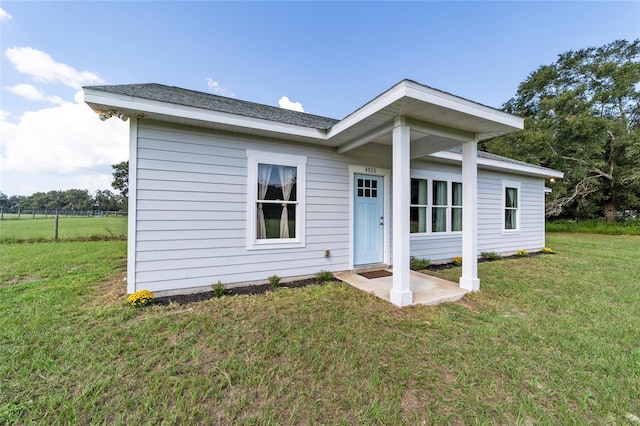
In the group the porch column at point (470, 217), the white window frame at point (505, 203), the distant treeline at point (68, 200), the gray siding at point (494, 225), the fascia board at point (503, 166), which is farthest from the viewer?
the distant treeline at point (68, 200)

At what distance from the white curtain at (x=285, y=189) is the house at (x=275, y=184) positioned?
19 mm

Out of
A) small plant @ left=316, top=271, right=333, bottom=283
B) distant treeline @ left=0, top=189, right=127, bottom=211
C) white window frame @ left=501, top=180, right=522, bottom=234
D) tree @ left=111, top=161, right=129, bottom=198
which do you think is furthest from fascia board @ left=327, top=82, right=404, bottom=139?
distant treeline @ left=0, top=189, right=127, bottom=211

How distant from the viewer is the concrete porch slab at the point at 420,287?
363cm

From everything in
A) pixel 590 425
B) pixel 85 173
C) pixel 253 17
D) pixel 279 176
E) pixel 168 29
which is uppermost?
pixel 253 17

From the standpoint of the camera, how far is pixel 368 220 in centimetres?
532

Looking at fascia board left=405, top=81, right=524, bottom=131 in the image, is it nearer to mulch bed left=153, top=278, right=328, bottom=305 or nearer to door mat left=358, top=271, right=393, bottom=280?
door mat left=358, top=271, right=393, bottom=280

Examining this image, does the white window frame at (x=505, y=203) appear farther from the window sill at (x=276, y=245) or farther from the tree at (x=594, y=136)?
the tree at (x=594, y=136)

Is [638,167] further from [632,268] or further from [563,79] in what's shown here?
[632,268]

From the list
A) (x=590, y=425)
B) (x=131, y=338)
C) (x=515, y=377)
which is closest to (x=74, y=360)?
(x=131, y=338)

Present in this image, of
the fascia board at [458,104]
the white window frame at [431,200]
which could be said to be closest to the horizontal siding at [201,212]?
the fascia board at [458,104]

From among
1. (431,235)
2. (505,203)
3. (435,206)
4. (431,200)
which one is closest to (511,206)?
(505,203)

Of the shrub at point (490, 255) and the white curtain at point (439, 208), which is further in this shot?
the shrub at point (490, 255)

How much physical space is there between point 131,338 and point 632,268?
9361mm

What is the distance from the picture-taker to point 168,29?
6.69 meters
